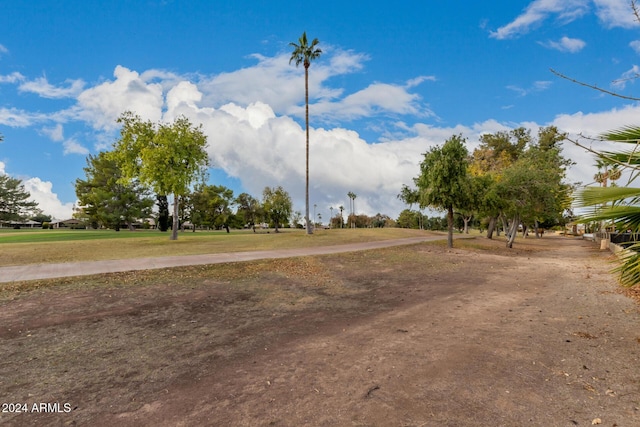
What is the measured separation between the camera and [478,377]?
423 cm

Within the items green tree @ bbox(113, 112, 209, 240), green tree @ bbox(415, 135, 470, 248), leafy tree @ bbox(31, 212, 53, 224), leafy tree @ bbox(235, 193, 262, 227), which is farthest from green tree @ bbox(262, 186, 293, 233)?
leafy tree @ bbox(31, 212, 53, 224)

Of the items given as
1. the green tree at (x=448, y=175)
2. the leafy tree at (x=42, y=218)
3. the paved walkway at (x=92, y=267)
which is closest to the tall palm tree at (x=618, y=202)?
the paved walkway at (x=92, y=267)

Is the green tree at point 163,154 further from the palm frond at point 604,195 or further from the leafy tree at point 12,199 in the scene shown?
the leafy tree at point 12,199

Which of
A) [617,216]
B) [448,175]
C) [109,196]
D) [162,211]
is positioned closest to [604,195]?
[617,216]

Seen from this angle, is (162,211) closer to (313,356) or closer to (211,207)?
(211,207)

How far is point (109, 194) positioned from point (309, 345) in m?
57.2

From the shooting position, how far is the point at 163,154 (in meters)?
24.9

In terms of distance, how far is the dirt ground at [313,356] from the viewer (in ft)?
11.6

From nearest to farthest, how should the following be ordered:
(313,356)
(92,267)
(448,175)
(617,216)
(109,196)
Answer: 1. (617,216)
2. (313,356)
3. (92,267)
4. (448,175)
5. (109,196)

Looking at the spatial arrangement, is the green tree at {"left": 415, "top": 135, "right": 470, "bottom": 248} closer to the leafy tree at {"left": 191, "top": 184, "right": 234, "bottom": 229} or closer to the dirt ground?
the dirt ground

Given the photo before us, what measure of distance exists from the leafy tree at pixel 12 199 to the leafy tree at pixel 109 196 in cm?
1378

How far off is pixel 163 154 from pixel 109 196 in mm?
34326

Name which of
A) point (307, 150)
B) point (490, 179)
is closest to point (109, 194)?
point (307, 150)

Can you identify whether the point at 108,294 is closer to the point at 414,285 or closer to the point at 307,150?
the point at 414,285
